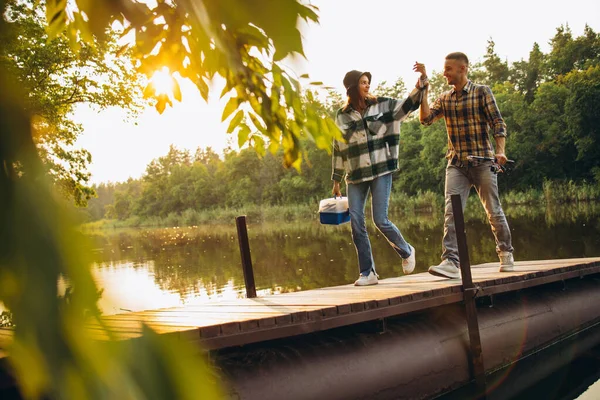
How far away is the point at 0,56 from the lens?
1.68 ft

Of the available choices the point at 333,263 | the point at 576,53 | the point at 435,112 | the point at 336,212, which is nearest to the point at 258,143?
the point at 336,212

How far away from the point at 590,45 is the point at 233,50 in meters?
57.1

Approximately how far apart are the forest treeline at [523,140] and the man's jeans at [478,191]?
1553cm

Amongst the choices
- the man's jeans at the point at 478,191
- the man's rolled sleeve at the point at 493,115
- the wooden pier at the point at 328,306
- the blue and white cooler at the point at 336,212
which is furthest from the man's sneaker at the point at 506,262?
the blue and white cooler at the point at 336,212

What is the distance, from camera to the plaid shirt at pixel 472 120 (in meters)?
5.45

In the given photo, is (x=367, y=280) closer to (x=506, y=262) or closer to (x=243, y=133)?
(x=506, y=262)

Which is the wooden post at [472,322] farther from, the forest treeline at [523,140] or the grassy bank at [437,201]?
the grassy bank at [437,201]

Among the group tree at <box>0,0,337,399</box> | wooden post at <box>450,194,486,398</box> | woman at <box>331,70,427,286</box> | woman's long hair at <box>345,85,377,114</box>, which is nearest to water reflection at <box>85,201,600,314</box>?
woman at <box>331,70,427,286</box>

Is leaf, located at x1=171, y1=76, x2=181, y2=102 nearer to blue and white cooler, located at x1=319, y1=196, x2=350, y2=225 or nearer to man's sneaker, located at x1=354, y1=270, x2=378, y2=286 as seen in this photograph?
blue and white cooler, located at x1=319, y1=196, x2=350, y2=225

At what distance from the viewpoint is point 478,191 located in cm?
559

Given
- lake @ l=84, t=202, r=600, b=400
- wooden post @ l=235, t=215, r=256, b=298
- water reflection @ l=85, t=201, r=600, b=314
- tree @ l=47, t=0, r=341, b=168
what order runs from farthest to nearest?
1. water reflection @ l=85, t=201, r=600, b=314
2. lake @ l=84, t=202, r=600, b=400
3. wooden post @ l=235, t=215, r=256, b=298
4. tree @ l=47, t=0, r=341, b=168

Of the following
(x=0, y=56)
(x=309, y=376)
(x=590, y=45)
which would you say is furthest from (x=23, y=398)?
(x=590, y=45)

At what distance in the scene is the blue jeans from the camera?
5.45 meters

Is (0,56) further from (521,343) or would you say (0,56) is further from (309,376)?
(521,343)
